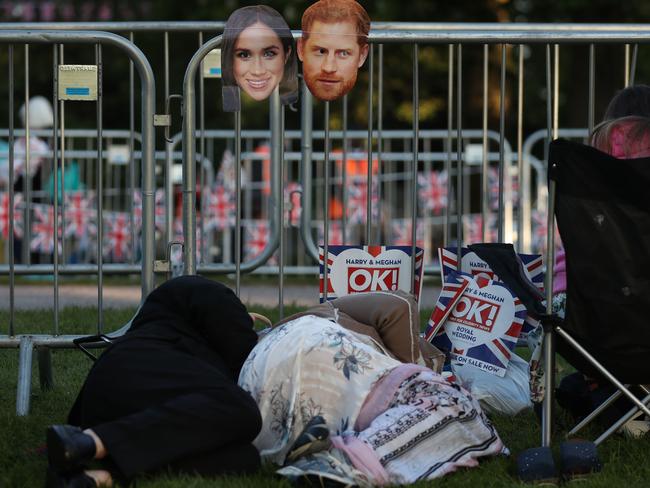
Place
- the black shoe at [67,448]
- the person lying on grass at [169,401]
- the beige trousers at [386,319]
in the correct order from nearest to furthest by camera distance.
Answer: the black shoe at [67,448], the person lying on grass at [169,401], the beige trousers at [386,319]

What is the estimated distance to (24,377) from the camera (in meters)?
5.25

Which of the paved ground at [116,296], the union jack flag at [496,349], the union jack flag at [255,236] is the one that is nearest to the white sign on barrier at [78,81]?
the union jack flag at [496,349]

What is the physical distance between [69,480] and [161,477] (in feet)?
0.89

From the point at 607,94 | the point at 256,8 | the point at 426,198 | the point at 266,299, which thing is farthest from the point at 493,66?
the point at 256,8

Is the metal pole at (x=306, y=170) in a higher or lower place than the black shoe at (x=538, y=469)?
higher

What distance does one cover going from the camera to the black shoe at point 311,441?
12.7 ft

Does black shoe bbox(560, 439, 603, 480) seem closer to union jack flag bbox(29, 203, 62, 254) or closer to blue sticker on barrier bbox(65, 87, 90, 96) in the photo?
blue sticker on barrier bbox(65, 87, 90, 96)

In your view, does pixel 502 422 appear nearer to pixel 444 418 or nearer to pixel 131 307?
pixel 444 418

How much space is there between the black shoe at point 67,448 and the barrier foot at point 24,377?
135cm

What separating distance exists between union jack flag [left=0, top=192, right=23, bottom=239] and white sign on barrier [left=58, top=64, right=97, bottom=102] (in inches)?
248

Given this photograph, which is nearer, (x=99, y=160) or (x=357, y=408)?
(x=357, y=408)

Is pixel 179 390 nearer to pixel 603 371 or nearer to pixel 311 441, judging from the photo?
pixel 311 441

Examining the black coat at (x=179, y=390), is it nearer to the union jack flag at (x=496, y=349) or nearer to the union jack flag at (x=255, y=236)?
the union jack flag at (x=496, y=349)

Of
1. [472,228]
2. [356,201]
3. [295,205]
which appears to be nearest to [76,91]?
[295,205]
